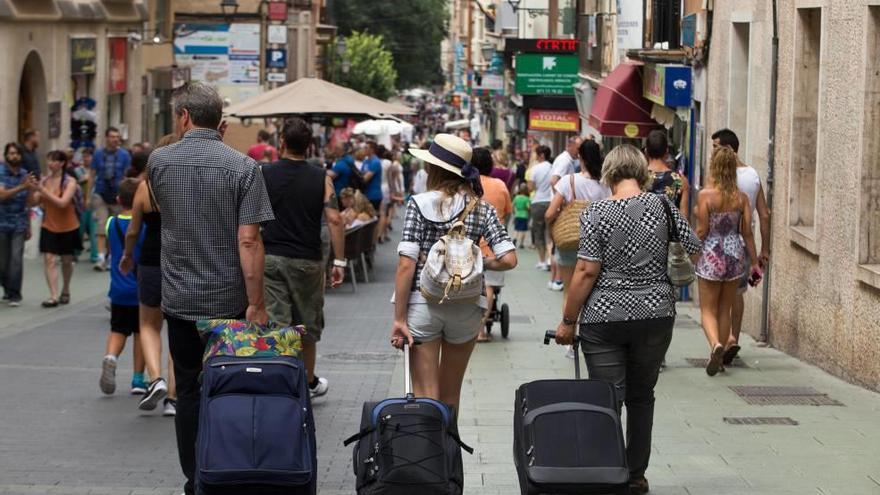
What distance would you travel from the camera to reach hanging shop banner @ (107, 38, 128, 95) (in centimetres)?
3538

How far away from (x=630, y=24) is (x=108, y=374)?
1428cm

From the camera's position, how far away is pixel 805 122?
13516mm

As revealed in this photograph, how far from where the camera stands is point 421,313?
754 centimetres

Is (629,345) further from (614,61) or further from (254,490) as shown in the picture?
(614,61)

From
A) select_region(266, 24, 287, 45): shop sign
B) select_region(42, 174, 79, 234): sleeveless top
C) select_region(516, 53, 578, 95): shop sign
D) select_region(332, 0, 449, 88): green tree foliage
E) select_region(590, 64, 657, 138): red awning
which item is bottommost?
select_region(42, 174, 79, 234): sleeveless top

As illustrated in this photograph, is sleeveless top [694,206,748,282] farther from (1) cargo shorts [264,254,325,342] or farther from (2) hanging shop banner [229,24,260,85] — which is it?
(2) hanging shop banner [229,24,260,85]

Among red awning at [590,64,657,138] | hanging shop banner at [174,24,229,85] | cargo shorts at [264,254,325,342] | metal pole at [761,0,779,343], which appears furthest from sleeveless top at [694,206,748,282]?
hanging shop banner at [174,24,229,85]

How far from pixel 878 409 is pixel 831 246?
2.06 metres

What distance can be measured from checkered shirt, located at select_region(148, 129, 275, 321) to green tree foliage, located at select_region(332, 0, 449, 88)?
77.0 meters

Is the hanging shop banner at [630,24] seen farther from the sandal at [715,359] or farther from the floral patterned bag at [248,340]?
the floral patterned bag at [248,340]

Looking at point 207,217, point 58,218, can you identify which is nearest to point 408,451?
point 207,217

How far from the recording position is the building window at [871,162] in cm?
1107

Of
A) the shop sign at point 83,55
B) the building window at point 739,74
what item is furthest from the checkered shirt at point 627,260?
the shop sign at point 83,55

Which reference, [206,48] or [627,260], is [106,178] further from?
[206,48]
